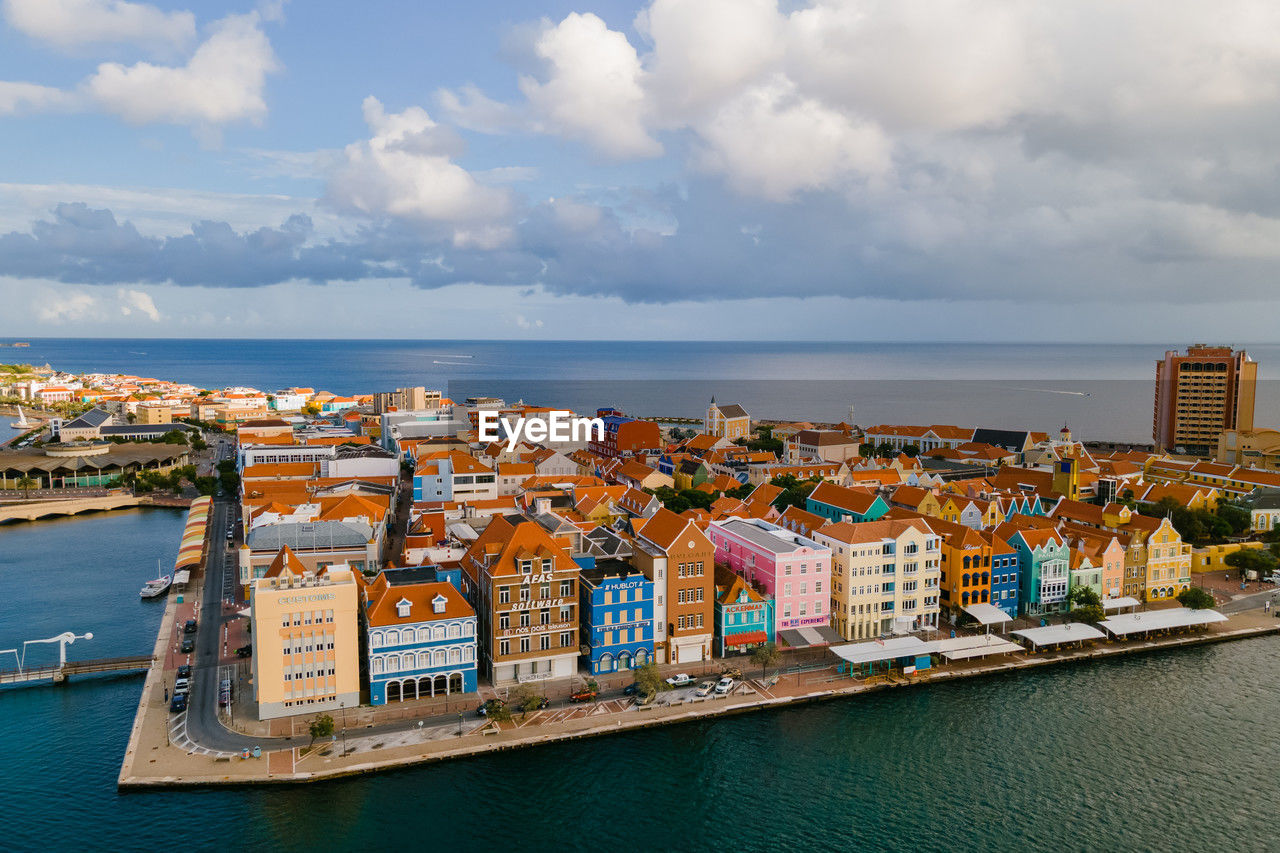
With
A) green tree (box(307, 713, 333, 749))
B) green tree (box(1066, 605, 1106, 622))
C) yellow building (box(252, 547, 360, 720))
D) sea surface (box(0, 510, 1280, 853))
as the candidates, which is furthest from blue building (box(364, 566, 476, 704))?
green tree (box(1066, 605, 1106, 622))

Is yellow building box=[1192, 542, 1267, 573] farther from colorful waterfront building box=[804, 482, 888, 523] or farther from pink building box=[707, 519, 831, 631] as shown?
pink building box=[707, 519, 831, 631]

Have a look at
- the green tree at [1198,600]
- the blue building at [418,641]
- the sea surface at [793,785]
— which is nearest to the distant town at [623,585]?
the blue building at [418,641]

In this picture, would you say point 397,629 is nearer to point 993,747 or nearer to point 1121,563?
point 993,747

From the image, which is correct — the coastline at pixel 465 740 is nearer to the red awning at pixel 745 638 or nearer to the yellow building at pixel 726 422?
the red awning at pixel 745 638

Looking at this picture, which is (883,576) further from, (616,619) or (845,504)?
(616,619)

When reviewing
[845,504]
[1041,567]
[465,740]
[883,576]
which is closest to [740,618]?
[883,576]
